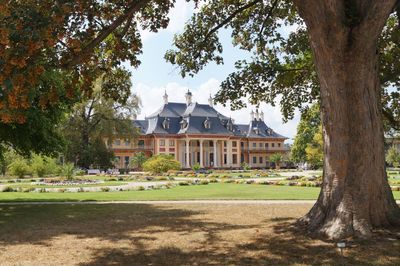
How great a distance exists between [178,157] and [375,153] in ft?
235

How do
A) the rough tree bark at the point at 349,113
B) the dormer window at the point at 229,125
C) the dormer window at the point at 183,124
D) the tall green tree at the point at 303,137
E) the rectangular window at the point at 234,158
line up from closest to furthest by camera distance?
1. the rough tree bark at the point at 349,113
2. the tall green tree at the point at 303,137
3. the dormer window at the point at 183,124
4. the dormer window at the point at 229,125
5. the rectangular window at the point at 234,158

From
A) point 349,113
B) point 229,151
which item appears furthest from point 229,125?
point 349,113

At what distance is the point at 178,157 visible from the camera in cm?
8000

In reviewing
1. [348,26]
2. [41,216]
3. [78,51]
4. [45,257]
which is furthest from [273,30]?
[45,257]

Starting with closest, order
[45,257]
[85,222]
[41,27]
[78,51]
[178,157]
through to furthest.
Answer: [41,27], [45,257], [78,51], [85,222], [178,157]

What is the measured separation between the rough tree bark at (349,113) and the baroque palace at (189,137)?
69.7m

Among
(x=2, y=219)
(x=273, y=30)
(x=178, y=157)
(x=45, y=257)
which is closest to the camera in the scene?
(x=45, y=257)

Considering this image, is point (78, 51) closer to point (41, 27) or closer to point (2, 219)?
point (41, 27)

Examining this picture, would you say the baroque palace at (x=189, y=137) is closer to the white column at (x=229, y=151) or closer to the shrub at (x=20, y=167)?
the white column at (x=229, y=151)

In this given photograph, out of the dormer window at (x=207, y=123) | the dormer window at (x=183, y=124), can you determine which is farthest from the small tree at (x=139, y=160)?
the dormer window at (x=207, y=123)

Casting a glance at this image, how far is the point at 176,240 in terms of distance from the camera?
9359mm

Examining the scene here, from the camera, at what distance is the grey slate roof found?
7975cm

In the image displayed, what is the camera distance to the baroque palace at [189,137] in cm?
7925

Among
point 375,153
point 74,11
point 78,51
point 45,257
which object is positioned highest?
point 74,11
